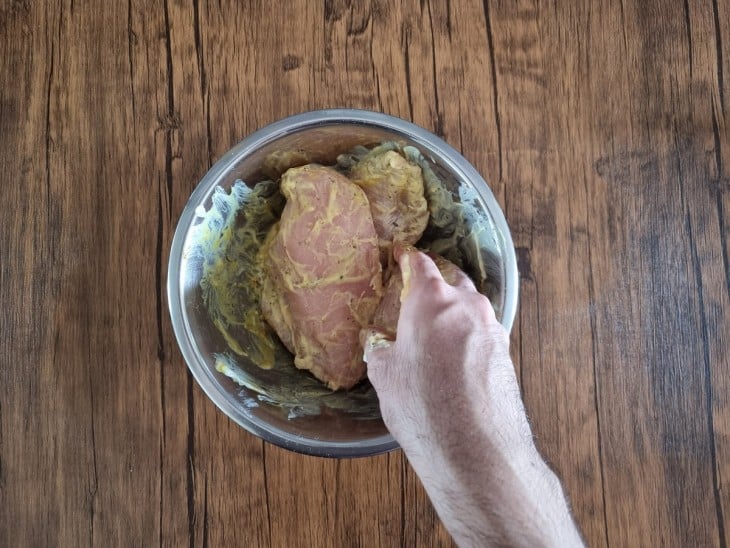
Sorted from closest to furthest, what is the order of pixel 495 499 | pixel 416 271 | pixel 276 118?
pixel 495 499 → pixel 416 271 → pixel 276 118

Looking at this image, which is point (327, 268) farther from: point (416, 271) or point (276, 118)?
point (276, 118)

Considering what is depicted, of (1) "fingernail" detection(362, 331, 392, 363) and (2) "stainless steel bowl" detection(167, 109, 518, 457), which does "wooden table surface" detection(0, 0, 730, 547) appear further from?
(1) "fingernail" detection(362, 331, 392, 363)

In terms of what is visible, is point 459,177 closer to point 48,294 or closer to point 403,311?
point 403,311

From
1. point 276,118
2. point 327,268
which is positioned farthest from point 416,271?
point 276,118

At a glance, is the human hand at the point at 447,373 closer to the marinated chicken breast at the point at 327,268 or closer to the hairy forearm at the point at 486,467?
the hairy forearm at the point at 486,467

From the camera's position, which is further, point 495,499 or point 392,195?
point 392,195

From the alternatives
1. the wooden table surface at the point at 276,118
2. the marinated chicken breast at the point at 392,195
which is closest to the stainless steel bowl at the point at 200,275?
the marinated chicken breast at the point at 392,195
